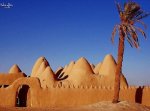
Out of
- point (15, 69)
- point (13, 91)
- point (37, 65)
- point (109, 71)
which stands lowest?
point (13, 91)

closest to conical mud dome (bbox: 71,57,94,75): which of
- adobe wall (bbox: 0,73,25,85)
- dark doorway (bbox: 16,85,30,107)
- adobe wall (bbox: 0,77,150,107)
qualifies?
adobe wall (bbox: 0,73,25,85)

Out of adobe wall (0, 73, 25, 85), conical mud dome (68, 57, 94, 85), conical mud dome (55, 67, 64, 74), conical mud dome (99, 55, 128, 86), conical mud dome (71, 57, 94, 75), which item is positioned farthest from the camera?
conical mud dome (55, 67, 64, 74)

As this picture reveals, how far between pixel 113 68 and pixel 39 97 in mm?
11691

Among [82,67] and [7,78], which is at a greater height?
[82,67]

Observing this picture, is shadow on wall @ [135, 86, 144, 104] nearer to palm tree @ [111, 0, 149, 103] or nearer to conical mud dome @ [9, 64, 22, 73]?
palm tree @ [111, 0, 149, 103]

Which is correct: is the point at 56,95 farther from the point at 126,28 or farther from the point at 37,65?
the point at 37,65

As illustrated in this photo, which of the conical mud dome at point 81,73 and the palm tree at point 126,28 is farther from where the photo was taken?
the conical mud dome at point 81,73

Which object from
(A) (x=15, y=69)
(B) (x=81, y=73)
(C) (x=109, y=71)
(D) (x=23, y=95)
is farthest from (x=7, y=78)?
(C) (x=109, y=71)

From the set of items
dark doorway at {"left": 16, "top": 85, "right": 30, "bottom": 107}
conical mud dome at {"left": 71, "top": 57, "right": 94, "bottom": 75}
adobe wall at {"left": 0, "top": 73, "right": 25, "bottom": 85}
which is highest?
conical mud dome at {"left": 71, "top": 57, "right": 94, "bottom": 75}

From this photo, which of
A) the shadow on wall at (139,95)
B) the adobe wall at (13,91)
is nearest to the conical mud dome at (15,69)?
the adobe wall at (13,91)

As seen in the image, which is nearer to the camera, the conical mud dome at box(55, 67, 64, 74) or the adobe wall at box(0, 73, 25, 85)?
the adobe wall at box(0, 73, 25, 85)

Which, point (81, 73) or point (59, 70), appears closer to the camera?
point (81, 73)

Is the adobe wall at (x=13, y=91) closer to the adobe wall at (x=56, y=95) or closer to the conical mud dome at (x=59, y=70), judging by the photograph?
the adobe wall at (x=56, y=95)

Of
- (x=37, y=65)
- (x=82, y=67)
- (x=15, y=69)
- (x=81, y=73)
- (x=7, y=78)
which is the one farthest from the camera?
(x=15, y=69)
